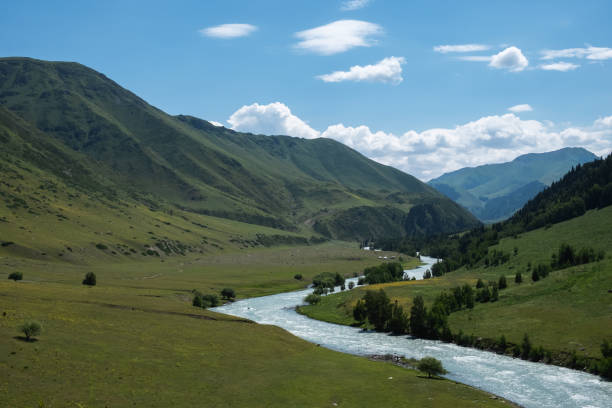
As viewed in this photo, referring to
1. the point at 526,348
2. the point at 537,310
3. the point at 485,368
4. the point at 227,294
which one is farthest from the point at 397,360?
the point at 227,294

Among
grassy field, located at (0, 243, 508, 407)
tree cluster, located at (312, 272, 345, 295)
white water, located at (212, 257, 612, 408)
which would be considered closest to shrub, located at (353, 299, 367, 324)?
white water, located at (212, 257, 612, 408)

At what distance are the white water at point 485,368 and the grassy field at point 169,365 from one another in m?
6.93

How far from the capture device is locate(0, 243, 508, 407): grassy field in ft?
153

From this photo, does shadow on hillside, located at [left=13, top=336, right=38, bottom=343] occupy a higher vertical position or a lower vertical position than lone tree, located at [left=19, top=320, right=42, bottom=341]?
lower

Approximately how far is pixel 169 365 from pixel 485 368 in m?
47.3

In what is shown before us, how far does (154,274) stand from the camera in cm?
17875

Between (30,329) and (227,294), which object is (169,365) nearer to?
(30,329)

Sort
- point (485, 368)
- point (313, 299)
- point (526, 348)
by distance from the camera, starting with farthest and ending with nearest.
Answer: point (313, 299), point (526, 348), point (485, 368)

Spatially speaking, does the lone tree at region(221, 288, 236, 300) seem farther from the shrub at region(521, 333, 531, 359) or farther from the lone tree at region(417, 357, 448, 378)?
the shrub at region(521, 333, 531, 359)

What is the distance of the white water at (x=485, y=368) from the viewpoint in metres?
58.7

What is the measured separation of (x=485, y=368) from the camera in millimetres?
73188

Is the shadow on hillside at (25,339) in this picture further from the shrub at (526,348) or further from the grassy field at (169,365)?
the shrub at (526,348)

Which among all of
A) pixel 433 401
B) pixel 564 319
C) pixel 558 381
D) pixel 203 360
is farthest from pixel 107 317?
pixel 564 319

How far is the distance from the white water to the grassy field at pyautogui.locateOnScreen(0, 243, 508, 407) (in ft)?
22.7
